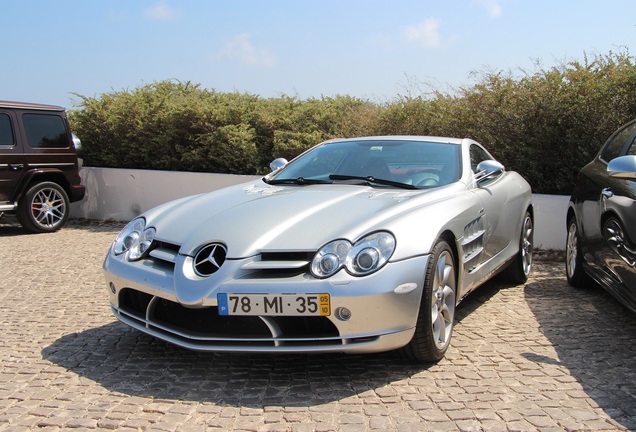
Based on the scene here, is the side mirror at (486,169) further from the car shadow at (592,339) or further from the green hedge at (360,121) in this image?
the green hedge at (360,121)

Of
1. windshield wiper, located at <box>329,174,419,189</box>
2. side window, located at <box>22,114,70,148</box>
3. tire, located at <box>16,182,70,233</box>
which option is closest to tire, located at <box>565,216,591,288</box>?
windshield wiper, located at <box>329,174,419,189</box>

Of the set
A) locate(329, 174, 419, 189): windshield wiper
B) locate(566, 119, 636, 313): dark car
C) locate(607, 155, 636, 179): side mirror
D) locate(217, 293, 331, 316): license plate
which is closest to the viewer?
locate(217, 293, 331, 316): license plate

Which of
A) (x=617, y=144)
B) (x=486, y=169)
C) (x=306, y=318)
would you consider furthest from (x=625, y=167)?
(x=306, y=318)

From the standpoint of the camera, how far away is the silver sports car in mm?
3562

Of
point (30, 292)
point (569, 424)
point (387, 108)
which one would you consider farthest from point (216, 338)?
point (387, 108)

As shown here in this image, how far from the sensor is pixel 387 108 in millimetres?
11156

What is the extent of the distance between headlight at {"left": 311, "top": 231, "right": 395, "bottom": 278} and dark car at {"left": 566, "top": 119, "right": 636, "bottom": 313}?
176cm

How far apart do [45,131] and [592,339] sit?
929cm

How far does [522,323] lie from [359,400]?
211 cm

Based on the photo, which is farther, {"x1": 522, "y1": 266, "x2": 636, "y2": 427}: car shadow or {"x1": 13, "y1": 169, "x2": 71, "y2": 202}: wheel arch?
{"x1": 13, "y1": 169, "x2": 71, "y2": 202}: wheel arch

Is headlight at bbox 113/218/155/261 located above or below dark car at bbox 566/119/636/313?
above

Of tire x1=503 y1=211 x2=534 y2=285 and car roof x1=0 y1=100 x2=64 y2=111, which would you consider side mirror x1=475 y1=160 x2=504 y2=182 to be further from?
car roof x1=0 y1=100 x2=64 y2=111

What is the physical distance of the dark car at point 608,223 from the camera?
4371mm

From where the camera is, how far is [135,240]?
14.3 feet
